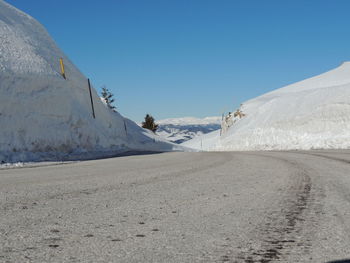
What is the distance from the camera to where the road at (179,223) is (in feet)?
7.99

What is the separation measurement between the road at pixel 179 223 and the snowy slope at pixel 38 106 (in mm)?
13315

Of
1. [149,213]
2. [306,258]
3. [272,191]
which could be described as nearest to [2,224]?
[149,213]

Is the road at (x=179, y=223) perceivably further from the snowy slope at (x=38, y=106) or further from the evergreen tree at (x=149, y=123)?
the evergreen tree at (x=149, y=123)

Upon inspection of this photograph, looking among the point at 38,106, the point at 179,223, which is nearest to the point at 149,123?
the point at 38,106

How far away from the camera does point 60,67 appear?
2900cm

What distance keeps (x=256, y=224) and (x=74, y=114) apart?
22831 millimetres

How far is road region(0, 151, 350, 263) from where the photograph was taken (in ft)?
7.99

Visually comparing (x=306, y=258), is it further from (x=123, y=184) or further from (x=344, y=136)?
(x=344, y=136)

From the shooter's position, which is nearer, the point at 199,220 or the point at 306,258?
the point at 306,258

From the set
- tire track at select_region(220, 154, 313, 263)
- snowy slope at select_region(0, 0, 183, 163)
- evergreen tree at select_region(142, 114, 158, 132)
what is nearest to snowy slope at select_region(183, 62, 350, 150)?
snowy slope at select_region(0, 0, 183, 163)

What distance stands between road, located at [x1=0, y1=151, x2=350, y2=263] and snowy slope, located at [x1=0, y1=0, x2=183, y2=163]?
13.3 metres

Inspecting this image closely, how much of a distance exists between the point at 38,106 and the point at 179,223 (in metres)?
20.6

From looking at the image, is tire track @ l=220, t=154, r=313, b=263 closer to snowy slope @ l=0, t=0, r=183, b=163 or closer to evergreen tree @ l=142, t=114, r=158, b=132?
snowy slope @ l=0, t=0, r=183, b=163

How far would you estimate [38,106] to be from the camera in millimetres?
21719
